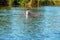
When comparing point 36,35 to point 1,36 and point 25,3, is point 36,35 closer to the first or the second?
point 1,36

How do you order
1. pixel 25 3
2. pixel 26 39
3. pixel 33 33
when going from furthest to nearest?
pixel 25 3, pixel 33 33, pixel 26 39

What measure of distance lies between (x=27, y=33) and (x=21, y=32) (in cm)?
100

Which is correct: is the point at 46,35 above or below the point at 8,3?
above

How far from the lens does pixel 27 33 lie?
80.0 feet

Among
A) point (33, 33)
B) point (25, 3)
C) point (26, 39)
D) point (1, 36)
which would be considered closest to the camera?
point (26, 39)

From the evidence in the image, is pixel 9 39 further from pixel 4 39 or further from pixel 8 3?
pixel 8 3

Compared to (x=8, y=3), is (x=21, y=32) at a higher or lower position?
higher

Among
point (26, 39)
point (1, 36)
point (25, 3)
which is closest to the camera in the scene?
point (26, 39)

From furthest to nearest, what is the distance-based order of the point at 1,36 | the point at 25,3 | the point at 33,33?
→ the point at 25,3
the point at 33,33
the point at 1,36

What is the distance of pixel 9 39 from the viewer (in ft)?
70.7

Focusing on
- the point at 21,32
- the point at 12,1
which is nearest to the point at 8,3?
the point at 12,1

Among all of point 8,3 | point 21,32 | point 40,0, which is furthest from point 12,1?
point 21,32

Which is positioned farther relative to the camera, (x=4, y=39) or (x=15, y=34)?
(x=15, y=34)

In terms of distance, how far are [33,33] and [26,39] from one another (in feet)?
10.9
